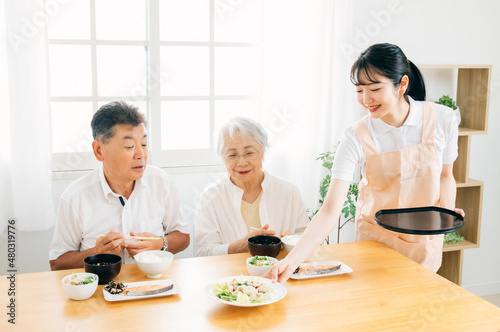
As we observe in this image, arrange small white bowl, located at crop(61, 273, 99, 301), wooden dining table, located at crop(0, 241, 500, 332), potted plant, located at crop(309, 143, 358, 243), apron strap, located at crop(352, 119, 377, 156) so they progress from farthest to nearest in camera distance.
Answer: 1. potted plant, located at crop(309, 143, 358, 243)
2. apron strap, located at crop(352, 119, 377, 156)
3. small white bowl, located at crop(61, 273, 99, 301)
4. wooden dining table, located at crop(0, 241, 500, 332)

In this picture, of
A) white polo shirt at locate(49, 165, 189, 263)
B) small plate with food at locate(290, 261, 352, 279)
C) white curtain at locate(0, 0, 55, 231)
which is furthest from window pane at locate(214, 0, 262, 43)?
small plate with food at locate(290, 261, 352, 279)

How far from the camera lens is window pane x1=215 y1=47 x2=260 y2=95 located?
3.46m

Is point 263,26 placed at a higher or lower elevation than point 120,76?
higher

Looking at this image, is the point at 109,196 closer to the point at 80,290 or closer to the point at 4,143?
the point at 80,290

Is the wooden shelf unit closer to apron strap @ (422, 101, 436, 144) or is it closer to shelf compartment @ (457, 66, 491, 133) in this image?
shelf compartment @ (457, 66, 491, 133)

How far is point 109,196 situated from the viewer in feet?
7.70

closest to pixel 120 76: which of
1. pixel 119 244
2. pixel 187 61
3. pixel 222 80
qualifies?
pixel 187 61

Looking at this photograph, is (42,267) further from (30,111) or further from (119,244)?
(119,244)

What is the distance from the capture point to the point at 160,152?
3.43 meters

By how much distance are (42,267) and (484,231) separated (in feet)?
10.7

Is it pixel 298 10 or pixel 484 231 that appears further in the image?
pixel 484 231

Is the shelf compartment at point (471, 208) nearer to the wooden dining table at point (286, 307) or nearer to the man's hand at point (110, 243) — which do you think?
the wooden dining table at point (286, 307)

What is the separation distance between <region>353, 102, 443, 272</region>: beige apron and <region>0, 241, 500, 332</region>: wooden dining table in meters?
0.28

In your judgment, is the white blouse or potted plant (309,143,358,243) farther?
potted plant (309,143,358,243)
